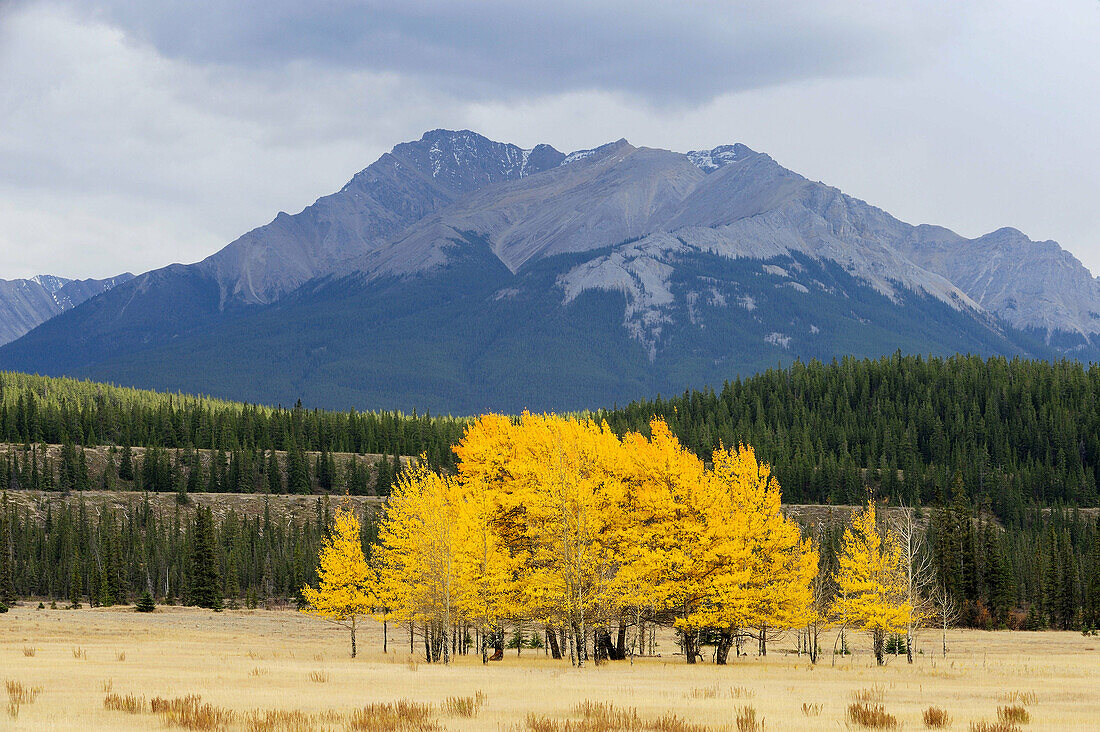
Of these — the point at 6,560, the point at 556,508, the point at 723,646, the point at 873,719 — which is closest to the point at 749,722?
the point at 873,719

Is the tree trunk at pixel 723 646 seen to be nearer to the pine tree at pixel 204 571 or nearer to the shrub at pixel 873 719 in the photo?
the shrub at pixel 873 719

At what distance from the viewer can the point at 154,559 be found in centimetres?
14038

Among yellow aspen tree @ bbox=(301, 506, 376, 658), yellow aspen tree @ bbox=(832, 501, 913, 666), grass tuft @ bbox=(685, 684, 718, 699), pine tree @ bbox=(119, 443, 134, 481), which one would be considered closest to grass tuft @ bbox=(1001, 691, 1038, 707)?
grass tuft @ bbox=(685, 684, 718, 699)

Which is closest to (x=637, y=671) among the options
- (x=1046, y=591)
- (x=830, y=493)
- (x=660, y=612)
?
(x=660, y=612)

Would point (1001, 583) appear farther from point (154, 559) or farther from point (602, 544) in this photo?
point (154, 559)

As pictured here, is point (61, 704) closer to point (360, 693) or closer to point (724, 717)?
point (360, 693)

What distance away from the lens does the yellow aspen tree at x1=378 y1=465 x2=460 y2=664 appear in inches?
2219

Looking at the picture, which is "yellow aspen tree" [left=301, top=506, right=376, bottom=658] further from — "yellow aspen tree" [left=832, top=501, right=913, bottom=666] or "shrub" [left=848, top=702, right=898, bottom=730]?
"shrub" [left=848, top=702, right=898, bottom=730]

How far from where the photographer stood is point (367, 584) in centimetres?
6319

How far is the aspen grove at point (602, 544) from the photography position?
52.8 m

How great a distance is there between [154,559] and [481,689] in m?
115

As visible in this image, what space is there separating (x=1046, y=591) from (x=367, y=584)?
3188 inches

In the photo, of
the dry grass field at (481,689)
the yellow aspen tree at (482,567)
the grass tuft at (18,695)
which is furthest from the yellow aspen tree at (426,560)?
the grass tuft at (18,695)

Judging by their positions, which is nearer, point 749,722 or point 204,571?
point 749,722
